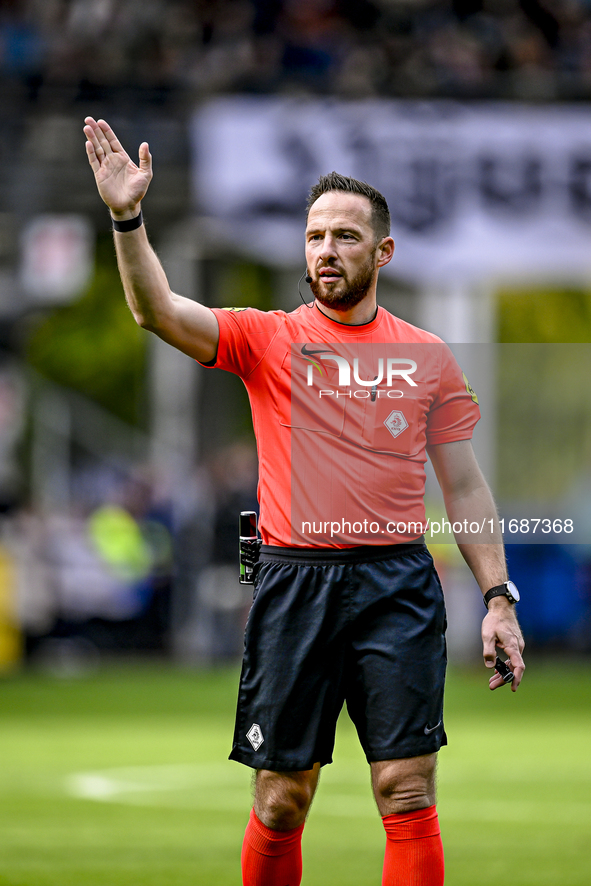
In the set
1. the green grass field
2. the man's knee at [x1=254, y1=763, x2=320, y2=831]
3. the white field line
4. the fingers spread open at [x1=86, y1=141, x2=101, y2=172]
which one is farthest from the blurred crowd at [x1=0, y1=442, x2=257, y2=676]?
the fingers spread open at [x1=86, y1=141, x2=101, y2=172]

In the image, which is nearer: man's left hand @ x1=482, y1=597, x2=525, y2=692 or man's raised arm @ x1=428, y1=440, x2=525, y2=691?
man's left hand @ x1=482, y1=597, x2=525, y2=692

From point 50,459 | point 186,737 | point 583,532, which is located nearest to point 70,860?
point 583,532

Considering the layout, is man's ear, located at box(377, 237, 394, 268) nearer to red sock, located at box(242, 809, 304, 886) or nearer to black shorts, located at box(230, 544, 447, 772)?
black shorts, located at box(230, 544, 447, 772)

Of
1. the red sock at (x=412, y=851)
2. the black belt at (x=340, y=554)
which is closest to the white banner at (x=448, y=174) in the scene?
the black belt at (x=340, y=554)

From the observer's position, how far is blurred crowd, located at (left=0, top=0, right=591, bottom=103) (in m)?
17.6

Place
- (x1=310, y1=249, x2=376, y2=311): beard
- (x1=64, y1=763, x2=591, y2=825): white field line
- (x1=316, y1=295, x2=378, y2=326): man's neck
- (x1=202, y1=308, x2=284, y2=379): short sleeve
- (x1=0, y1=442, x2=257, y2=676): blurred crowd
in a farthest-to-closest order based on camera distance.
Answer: (x1=0, y1=442, x2=257, y2=676): blurred crowd
(x1=64, y1=763, x2=591, y2=825): white field line
(x1=316, y1=295, x2=378, y2=326): man's neck
(x1=310, y1=249, x2=376, y2=311): beard
(x1=202, y1=308, x2=284, y2=379): short sleeve

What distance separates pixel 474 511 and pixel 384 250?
92 cm

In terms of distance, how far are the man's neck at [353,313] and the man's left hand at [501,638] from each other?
1.02m

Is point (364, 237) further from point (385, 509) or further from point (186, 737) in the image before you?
point (186, 737)

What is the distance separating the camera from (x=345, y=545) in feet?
15.3

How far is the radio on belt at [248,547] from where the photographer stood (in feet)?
16.1

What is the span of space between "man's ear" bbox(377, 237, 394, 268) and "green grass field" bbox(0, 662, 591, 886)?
2.88m

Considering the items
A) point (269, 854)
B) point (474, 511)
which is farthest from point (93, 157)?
point (269, 854)

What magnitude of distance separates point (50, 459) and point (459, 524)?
15646 millimetres
